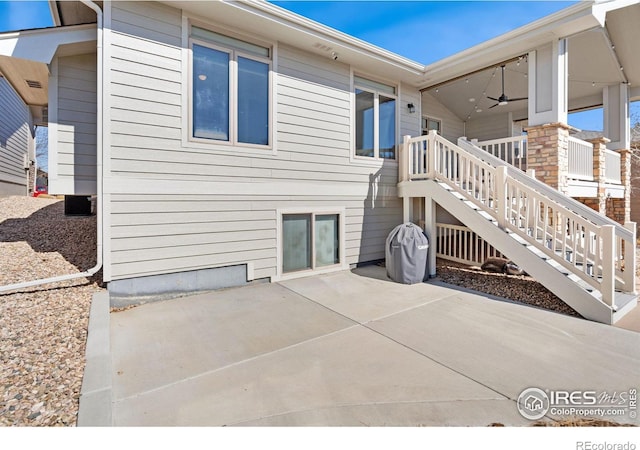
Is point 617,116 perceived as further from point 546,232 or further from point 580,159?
point 546,232

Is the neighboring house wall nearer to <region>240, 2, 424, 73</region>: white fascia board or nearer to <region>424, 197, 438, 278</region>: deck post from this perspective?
<region>240, 2, 424, 73</region>: white fascia board

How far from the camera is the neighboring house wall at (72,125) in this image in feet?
14.2

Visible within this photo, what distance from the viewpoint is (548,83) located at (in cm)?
570

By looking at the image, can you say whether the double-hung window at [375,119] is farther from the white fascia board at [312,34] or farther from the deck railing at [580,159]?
the deck railing at [580,159]

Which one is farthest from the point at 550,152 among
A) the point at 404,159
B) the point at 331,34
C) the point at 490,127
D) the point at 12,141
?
the point at 12,141

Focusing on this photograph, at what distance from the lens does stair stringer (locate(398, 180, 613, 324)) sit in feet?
12.0

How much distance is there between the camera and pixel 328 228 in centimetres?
603

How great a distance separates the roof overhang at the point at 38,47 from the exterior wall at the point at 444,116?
798 centimetres

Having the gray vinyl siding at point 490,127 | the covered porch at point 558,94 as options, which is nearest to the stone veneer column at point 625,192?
the covered porch at point 558,94

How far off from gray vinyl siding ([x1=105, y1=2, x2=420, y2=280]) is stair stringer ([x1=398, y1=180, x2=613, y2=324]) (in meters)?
1.52

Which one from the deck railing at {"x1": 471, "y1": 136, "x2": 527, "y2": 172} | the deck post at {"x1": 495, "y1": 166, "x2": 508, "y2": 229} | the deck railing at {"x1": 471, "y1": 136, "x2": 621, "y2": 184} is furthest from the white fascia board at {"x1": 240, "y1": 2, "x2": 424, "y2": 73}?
the deck post at {"x1": 495, "y1": 166, "x2": 508, "y2": 229}

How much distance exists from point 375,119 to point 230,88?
3.16 metres
